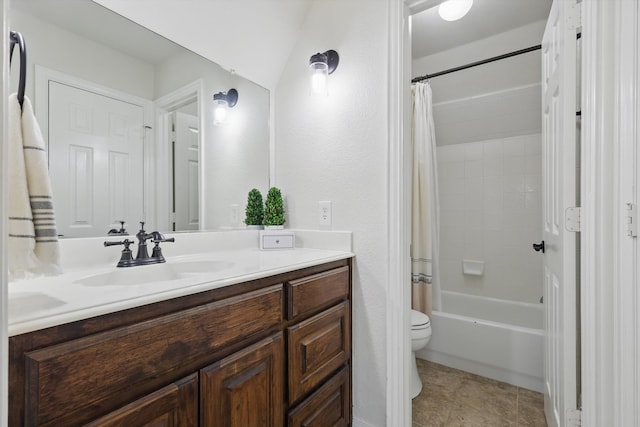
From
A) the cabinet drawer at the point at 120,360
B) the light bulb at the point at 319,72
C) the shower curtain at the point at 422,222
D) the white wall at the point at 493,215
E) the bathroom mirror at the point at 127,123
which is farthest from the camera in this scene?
the white wall at the point at 493,215

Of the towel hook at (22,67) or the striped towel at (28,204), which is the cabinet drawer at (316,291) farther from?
the towel hook at (22,67)

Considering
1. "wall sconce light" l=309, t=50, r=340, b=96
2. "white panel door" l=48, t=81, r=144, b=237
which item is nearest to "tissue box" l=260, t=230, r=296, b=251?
"white panel door" l=48, t=81, r=144, b=237

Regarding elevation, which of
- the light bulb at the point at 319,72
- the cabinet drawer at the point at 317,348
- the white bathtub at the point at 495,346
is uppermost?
the light bulb at the point at 319,72

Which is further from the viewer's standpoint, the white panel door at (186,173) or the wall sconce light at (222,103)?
the wall sconce light at (222,103)

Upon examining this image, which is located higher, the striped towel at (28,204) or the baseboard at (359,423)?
the striped towel at (28,204)

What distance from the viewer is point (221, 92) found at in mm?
1606

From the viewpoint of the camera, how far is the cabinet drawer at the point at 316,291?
1084mm

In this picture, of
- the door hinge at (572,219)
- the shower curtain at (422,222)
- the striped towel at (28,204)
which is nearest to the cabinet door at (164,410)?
the striped towel at (28,204)

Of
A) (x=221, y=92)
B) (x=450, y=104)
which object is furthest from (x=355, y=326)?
(x=450, y=104)

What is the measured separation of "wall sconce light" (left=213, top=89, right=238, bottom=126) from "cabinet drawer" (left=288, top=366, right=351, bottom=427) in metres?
1.37

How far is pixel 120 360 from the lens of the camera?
2.06 feet

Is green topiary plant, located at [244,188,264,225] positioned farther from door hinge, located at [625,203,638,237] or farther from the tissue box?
door hinge, located at [625,203,638,237]

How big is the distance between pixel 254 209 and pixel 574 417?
165 cm

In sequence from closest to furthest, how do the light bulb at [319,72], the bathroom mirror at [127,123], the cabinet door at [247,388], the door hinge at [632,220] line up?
the cabinet door at [247,388], the door hinge at [632,220], the bathroom mirror at [127,123], the light bulb at [319,72]
